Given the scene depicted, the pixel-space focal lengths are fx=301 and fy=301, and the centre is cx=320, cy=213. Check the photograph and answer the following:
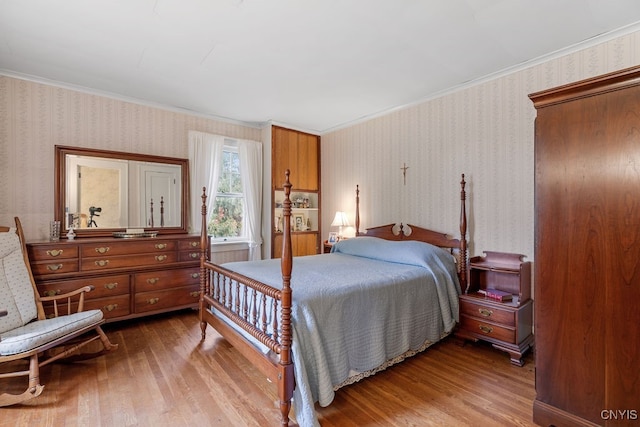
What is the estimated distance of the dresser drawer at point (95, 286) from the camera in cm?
280

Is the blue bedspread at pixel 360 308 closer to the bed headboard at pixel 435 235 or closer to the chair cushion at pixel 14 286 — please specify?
the bed headboard at pixel 435 235

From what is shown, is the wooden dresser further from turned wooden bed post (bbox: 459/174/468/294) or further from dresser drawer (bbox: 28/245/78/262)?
turned wooden bed post (bbox: 459/174/468/294)

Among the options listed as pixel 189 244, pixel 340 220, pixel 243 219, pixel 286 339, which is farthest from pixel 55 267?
pixel 340 220

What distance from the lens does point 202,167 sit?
413cm

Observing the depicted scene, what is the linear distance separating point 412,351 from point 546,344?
1.06 metres

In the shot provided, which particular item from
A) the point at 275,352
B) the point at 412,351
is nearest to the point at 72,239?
the point at 275,352

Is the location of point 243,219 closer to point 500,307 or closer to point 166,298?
point 166,298

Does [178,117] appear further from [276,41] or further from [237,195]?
[276,41]

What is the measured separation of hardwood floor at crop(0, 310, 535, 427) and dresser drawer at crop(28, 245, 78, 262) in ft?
3.35

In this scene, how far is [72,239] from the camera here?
3148 millimetres

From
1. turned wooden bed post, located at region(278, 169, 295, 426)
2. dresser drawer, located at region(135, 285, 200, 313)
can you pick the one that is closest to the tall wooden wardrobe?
turned wooden bed post, located at region(278, 169, 295, 426)

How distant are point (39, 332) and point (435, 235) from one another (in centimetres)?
355

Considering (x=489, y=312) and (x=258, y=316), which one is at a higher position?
(x=258, y=316)

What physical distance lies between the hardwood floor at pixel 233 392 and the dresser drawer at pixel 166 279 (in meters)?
0.72
